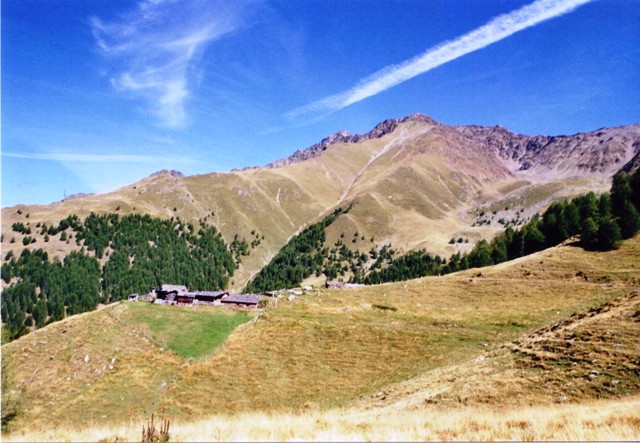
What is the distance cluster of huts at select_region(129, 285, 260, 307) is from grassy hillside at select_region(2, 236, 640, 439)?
8788 mm

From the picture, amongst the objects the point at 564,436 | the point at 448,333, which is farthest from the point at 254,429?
the point at 448,333

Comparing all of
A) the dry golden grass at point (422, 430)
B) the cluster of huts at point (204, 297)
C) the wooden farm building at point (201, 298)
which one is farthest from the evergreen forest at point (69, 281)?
the dry golden grass at point (422, 430)

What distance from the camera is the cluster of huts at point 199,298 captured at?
79.1 meters

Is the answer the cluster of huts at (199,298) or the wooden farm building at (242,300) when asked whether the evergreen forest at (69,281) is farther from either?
the wooden farm building at (242,300)

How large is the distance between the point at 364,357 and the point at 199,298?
56.5 meters

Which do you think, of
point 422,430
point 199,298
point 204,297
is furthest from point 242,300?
point 422,430

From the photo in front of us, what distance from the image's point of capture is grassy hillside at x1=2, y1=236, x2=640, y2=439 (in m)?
25.7

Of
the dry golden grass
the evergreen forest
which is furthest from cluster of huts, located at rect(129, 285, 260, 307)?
the evergreen forest

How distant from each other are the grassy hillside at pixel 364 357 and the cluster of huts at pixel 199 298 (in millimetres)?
8788

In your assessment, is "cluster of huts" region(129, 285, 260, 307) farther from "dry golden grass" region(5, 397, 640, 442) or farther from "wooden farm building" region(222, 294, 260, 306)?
"dry golden grass" region(5, 397, 640, 442)

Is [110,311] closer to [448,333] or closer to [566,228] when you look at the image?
[448,333]

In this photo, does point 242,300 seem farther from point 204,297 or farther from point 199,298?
point 199,298

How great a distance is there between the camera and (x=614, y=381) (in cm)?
2231

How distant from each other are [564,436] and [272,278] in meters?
188
